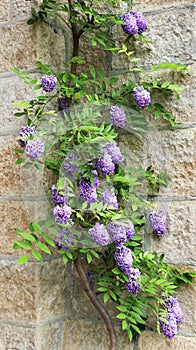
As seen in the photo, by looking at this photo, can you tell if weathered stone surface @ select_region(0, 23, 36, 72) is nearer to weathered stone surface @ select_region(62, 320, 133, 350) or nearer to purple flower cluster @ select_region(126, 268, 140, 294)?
purple flower cluster @ select_region(126, 268, 140, 294)

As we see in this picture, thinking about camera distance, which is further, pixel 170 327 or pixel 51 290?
pixel 51 290

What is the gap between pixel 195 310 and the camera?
1.50m

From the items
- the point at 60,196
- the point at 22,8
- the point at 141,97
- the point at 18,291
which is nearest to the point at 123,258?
the point at 60,196

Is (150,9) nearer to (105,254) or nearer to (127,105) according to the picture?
(127,105)

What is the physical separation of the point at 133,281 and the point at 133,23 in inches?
32.5

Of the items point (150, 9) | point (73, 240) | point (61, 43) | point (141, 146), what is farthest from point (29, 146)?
point (150, 9)

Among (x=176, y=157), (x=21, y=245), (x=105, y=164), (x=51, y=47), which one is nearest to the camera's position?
(x=21, y=245)

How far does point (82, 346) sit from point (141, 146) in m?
0.74

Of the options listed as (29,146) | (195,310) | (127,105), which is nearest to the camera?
(29,146)

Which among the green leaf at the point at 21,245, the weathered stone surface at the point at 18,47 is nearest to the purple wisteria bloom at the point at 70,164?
the green leaf at the point at 21,245

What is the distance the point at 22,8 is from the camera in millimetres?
1647

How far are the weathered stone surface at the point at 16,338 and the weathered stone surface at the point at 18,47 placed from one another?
2.93 feet

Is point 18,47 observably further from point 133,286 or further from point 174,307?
point 174,307

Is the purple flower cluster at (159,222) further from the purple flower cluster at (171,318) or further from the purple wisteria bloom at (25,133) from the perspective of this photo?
the purple wisteria bloom at (25,133)
